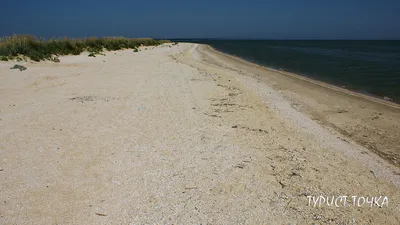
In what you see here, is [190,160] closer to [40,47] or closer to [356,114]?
[356,114]

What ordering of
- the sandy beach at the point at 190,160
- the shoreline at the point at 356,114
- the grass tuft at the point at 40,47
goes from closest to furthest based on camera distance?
the sandy beach at the point at 190,160
the shoreline at the point at 356,114
the grass tuft at the point at 40,47

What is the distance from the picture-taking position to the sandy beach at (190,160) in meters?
3.16

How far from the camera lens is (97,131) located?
536 centimetres

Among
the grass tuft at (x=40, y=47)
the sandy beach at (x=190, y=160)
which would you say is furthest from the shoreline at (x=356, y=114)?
the grass tuft at (x=40, y=47)

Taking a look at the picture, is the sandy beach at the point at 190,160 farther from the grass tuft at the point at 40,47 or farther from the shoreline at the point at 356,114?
the grass tuft at the point at 40,47

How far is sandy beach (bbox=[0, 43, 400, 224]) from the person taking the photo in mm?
3160

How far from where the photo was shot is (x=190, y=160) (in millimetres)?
4309

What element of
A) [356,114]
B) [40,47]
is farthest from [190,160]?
[40,47]

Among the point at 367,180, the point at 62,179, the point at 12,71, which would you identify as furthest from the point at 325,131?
the point at 12,71

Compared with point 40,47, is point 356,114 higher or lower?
lower

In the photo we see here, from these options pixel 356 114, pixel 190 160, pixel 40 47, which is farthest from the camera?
pixel 40 47

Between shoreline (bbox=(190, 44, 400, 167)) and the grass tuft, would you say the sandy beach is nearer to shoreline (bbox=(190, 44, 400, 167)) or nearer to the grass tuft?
shoreline (bbox=(190, 44, 400, 167))

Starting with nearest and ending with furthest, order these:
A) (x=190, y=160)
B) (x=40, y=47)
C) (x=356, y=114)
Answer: (x=190, y=160) < (x=356, y=114) < (x=40, y=47)

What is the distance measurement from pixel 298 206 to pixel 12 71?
477 inches
